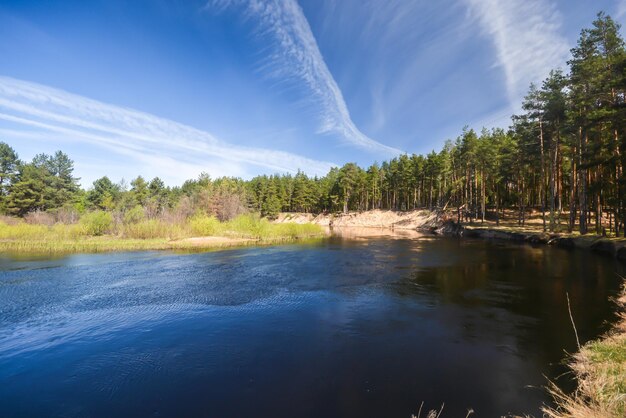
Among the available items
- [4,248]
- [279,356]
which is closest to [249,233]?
[4,248]

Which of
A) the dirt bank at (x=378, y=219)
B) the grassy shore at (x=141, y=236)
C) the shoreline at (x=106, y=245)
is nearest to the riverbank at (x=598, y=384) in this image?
the shoreline at (x=106, y=245)

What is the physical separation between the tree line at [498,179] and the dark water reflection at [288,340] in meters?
15.9

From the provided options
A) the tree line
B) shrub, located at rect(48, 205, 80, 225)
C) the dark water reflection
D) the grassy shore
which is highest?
the tree line

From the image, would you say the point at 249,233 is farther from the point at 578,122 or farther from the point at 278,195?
the point at 278,195

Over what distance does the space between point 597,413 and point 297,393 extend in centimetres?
529

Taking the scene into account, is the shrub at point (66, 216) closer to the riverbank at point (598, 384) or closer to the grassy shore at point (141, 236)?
the grassy shore at point (141, 236)

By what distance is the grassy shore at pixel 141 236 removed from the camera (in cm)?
3155

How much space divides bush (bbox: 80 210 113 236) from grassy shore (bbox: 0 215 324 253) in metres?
0.10

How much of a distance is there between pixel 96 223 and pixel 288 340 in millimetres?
42366

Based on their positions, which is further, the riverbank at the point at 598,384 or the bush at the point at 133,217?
the bush at the point at 133,217

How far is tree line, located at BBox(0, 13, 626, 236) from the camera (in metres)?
26.4

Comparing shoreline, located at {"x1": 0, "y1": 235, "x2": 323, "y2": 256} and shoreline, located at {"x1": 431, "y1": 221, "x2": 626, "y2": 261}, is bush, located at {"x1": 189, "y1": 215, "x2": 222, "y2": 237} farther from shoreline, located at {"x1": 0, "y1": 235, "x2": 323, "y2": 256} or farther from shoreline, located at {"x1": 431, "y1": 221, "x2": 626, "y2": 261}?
shoreline, located at {"x1": 431, "y1": 221, "x2": 626, "y2": 261}

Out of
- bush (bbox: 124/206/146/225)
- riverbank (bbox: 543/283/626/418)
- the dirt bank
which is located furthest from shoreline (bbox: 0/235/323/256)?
the dirt bank

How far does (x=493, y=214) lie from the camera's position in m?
62.3
